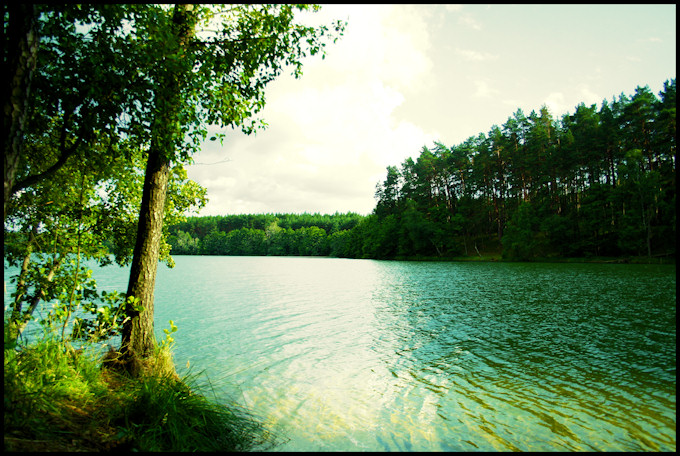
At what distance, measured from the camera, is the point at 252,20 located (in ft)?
19.1

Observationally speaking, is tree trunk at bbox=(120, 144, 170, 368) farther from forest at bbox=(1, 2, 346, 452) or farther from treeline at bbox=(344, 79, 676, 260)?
treeline at bbox=(344, 79, 676, 260)

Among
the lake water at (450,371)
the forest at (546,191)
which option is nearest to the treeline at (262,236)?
the forest at (546,191)

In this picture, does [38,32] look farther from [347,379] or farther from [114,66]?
[347,379]

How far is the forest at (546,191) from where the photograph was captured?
143 ft

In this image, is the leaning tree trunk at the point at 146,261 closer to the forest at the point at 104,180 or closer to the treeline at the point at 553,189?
the forest at the point at 104,180

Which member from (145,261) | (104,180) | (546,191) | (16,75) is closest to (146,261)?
(145,261)

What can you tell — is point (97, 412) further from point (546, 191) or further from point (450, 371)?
point (546, 191)

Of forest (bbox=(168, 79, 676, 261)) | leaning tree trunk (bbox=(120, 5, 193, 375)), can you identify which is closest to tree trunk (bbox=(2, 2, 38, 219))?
leaning tree trunk (bbox=(120, 5, 193, 375))

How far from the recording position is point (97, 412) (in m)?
4.14

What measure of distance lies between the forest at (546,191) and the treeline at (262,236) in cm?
4245

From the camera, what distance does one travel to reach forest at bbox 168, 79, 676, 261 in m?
43.7

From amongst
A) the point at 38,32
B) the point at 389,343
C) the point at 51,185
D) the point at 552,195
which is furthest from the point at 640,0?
the point at 552,195

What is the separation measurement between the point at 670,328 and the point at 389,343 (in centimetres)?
1016

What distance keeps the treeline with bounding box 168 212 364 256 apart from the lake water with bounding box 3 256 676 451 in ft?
328
